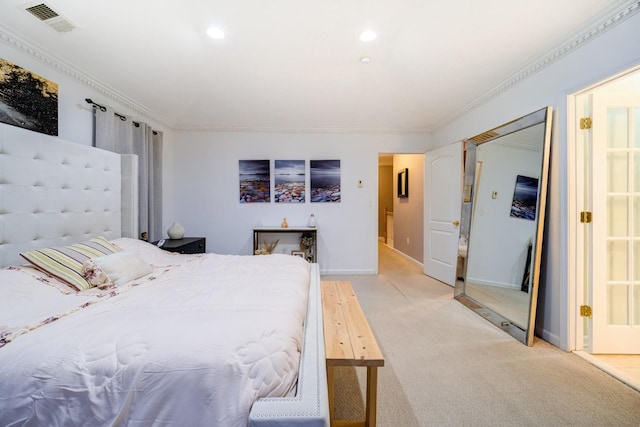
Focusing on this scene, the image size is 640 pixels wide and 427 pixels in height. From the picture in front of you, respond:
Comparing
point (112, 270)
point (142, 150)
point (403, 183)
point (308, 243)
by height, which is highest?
point (142, 150)

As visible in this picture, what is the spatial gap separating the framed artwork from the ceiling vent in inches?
217

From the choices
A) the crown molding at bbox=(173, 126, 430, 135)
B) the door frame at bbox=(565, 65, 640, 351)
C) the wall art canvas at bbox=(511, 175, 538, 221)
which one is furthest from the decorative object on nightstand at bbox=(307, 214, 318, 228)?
the door frame at bbox=(565, 65, 640, 351)

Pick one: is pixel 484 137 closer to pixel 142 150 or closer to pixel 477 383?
pixel 477 383

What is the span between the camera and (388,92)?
2973 mm

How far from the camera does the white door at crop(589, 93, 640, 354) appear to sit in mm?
2020

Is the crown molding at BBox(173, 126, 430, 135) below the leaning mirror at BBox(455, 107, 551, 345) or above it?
above

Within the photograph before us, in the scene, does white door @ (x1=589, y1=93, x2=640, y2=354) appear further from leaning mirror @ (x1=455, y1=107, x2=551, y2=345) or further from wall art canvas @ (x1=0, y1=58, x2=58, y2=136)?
wall art canvas @ (x1=0, y1=58, x2=58, y2=136)

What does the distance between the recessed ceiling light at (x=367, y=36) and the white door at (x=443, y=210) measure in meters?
2.20

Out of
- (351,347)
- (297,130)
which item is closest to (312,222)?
(297,130)

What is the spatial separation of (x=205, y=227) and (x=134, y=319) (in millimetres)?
3403

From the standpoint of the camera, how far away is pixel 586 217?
2.05 metres

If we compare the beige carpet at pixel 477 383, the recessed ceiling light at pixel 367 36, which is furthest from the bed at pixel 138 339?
the recessed ceiling light at pixel 367 36

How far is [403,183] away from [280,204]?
3.14 meters

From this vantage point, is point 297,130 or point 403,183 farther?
point 403,183
